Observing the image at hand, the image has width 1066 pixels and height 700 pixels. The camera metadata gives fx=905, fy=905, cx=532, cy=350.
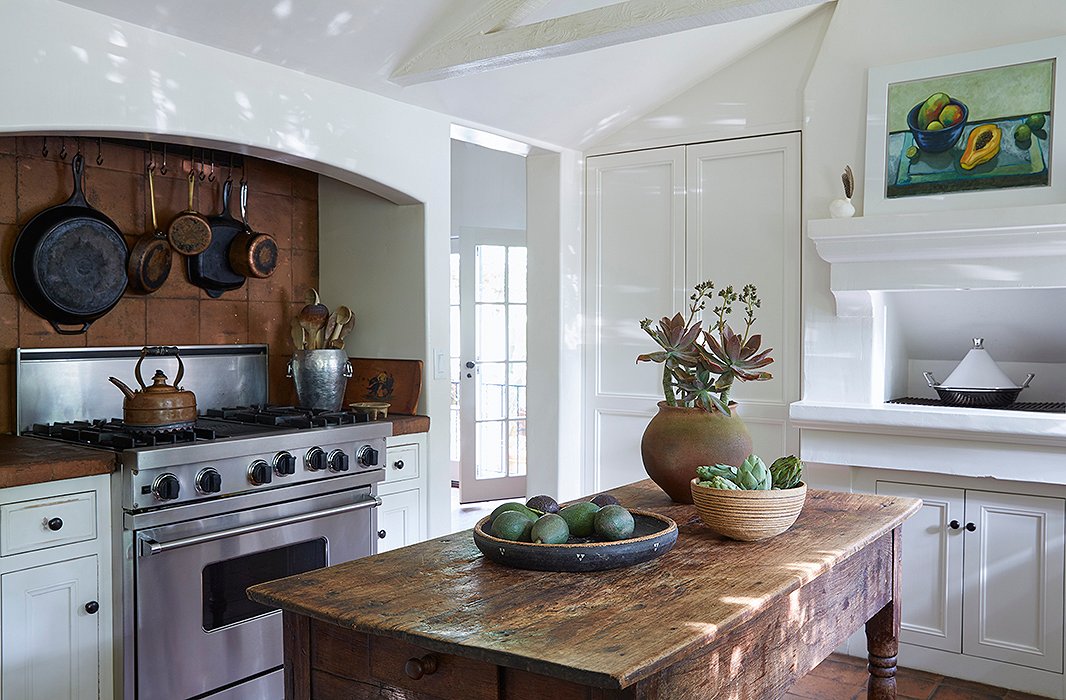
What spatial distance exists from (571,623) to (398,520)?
7.84ft

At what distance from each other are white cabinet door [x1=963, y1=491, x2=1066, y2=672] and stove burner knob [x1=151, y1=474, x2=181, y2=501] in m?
2.99

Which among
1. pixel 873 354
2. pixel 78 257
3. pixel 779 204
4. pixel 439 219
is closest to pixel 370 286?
pixel 439 219

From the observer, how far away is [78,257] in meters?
3.27

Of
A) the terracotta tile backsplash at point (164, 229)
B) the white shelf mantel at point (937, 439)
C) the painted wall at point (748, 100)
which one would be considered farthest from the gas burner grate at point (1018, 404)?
the terracotta tile backsplash at point (164, 229)

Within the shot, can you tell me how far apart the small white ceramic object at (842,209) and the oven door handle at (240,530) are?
2.21 meters

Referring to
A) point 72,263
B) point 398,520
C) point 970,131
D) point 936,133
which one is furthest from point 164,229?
point 970,131

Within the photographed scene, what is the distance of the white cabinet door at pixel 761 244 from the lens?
166 inches

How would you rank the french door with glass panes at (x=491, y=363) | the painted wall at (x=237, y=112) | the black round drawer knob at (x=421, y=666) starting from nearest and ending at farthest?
the black round drawer knob at (x=421, y=666)
the painted wall at (x=237, y=112)
the french door with glass panes at (x=491, y=363)

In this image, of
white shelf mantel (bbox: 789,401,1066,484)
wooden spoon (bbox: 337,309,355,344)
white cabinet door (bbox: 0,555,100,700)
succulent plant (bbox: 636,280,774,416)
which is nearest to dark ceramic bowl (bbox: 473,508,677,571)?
succulent plant (bbox: 636,280,774,416)

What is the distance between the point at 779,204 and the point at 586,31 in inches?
61.8

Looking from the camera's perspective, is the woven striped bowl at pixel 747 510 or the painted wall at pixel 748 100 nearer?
the woven striped bowl at pixel 747 510

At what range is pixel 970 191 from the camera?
3.56 metres

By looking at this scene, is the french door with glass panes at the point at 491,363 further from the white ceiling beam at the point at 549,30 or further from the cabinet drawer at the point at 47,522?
the cabinet drawer at the point at 47,522

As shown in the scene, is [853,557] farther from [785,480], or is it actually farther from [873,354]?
[873,354]
